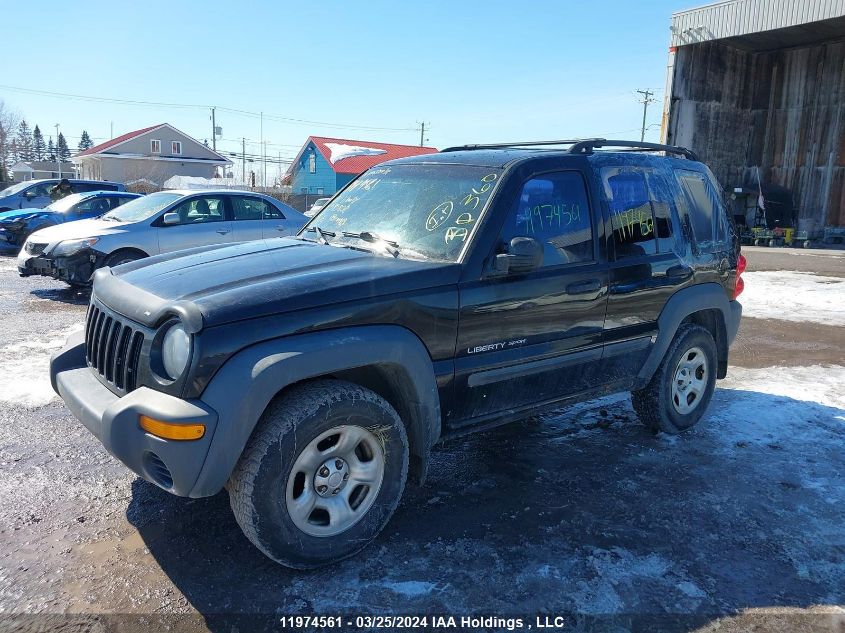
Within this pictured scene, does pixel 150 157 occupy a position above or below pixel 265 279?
above

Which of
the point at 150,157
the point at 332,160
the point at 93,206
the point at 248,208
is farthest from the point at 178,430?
the point at 150,157

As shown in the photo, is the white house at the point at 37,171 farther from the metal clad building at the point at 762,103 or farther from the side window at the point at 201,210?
the side window at the point at 201,210

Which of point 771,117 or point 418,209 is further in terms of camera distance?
point 771,117

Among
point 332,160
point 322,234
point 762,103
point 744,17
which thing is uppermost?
point 744,17

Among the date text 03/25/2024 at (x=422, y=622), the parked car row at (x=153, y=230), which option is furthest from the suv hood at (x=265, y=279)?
the parked car row at (x=153, y=230)

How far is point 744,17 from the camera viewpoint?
82.7 feet

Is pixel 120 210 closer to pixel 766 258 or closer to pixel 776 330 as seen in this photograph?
pixel 776 330

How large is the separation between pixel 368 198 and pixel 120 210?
7261 millimetres

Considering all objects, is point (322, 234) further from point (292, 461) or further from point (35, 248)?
point (35, 248)

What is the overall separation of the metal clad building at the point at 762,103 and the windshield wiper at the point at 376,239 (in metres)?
26.8

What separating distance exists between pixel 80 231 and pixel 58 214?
5.04 m

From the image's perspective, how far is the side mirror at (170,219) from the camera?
30.0 ft

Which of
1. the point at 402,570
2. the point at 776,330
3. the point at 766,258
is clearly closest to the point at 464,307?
the point at 402,570

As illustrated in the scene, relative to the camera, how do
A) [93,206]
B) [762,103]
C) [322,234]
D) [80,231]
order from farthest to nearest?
[762,103]
[93,206]
[80,231]
[322,234]
